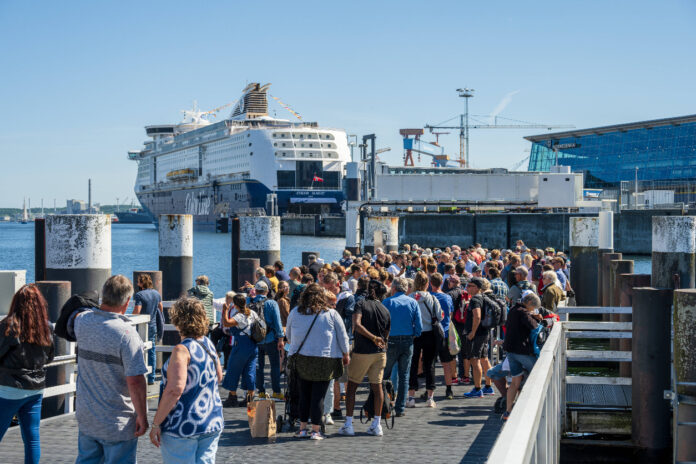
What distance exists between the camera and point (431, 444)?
748 cm

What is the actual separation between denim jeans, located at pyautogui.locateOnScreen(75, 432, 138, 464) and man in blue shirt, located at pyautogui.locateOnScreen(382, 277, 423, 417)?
12.6 ft

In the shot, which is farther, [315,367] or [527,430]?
[315,367]

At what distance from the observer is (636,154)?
9438cm

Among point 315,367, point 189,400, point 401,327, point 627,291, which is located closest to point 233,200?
point 627,291

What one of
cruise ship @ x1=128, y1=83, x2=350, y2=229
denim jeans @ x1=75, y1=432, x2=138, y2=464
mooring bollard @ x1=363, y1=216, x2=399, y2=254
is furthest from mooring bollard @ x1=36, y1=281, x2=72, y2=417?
cruise ship @ x1=128, y1=83, x2=350, y2=229

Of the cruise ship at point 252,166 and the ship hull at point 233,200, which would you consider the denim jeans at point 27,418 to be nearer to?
the ship hull at point 233,200

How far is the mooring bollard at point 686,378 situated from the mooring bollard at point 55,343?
6.01m

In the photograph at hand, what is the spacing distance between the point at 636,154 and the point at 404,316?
302 feet

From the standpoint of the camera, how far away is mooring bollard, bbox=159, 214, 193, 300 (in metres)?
16.0

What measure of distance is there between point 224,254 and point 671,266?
160 feet

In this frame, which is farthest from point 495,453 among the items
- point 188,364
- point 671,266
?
point 671,266

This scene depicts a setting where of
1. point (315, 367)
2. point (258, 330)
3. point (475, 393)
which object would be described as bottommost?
point (475, 393)

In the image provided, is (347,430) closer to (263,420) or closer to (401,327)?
(263,420)

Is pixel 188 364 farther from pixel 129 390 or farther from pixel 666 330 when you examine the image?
pixel 666 330
